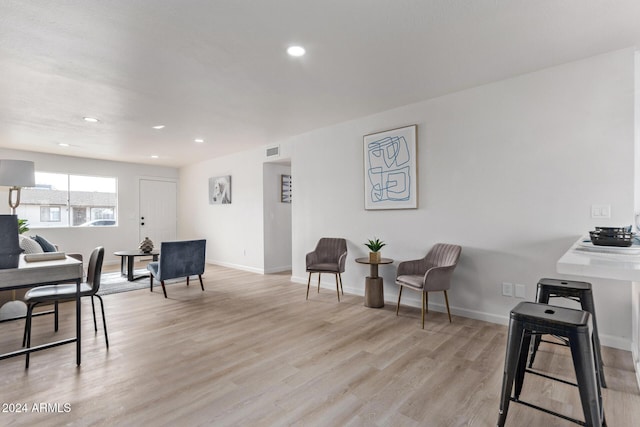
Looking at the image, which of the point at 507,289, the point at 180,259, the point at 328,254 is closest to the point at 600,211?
the point at 507,289

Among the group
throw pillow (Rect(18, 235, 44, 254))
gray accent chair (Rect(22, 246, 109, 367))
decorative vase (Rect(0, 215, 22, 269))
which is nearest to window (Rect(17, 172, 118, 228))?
throw pillow (Rect(18, 235, 44, 254))

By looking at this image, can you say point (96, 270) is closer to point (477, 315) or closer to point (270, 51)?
point (270, 51)

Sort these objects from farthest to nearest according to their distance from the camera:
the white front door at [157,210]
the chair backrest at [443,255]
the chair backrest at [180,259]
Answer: the white front door at [157,210], the chair backrest at [180,259], the chair backrest at [443,255]

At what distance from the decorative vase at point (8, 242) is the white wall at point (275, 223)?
157 inches

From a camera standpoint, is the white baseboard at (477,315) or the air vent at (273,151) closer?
the white baseboard at (477,315)

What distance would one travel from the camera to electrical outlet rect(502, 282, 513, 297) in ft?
10.2

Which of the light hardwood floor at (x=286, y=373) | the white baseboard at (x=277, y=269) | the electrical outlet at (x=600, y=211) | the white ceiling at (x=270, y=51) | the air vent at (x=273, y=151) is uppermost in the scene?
the white ceiling at (x=270, y=51)

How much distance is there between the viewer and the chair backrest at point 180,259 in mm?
4266

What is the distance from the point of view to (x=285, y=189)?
638 centimetres

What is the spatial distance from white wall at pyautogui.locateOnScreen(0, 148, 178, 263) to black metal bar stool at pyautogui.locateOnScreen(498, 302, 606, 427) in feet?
26.5

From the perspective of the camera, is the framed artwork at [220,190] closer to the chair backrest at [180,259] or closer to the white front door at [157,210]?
the white front door at [157,210]

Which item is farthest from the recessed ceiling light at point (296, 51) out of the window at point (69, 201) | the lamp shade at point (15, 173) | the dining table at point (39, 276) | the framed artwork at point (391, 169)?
the window at point (69, 201)

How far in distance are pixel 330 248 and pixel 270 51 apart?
2742 mm

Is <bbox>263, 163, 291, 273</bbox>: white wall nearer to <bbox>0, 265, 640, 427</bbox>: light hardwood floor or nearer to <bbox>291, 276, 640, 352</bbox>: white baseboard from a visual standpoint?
<bbox>291, 276, 640, 352</bbox>: white baseboard
